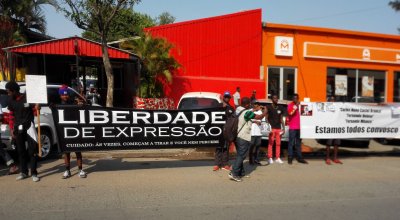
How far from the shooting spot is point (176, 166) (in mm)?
9297

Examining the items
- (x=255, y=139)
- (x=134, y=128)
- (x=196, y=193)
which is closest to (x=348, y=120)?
(x=255, y=139)

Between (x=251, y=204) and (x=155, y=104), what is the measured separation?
423 inches

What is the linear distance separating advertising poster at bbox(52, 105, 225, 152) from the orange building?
11245 mm

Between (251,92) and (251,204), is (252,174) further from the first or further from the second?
(251,92)

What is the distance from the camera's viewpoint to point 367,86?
22359 millimetres

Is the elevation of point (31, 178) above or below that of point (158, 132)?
below

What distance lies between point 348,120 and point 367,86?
12808mm

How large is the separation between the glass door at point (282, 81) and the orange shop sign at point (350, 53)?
128 centimetres

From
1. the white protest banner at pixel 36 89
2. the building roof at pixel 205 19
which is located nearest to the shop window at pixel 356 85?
the building roof at pixel 205 19

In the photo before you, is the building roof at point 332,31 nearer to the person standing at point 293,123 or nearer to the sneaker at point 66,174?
the person standing at point 293,123

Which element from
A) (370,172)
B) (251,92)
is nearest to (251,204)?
(370,172)

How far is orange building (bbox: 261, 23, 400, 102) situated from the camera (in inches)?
790

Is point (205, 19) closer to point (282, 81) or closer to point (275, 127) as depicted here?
point (282, 81)

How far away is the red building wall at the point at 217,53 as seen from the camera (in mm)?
18609
